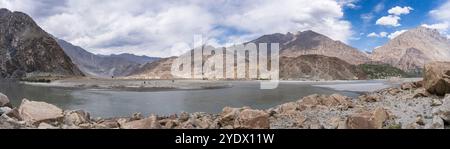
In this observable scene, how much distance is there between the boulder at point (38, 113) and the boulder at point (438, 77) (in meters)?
12.6

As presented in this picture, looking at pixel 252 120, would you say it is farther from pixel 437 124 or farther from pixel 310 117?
pixel 437 124

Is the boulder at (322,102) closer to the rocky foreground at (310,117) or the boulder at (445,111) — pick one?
the rocky foreground at (310,117)

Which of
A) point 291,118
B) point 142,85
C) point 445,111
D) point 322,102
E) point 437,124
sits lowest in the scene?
point 142,85

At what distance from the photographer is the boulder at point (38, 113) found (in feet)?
41.2

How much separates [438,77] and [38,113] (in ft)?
43.1

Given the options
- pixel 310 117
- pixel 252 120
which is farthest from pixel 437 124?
pixel 310 117

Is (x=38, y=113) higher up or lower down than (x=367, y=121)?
higher up

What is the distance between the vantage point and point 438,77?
1499 centimetres

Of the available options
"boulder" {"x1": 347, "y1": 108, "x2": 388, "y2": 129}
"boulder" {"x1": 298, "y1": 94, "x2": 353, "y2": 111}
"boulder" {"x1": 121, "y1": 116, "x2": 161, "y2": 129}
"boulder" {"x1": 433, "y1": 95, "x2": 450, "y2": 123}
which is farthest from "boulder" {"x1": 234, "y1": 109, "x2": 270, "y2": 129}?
"boulder" {"x1": 298, "y1": 94, "x2": 353, "y2": 111}

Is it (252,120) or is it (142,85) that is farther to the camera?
(142,85)

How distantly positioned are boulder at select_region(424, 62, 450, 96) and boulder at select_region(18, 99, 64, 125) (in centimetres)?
1256

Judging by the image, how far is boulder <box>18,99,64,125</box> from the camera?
1257 centimetres

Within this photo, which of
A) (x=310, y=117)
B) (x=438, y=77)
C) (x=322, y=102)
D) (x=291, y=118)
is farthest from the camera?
(x=322, y=102)
